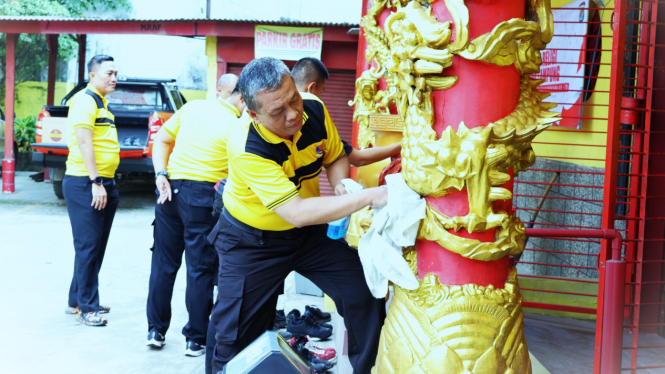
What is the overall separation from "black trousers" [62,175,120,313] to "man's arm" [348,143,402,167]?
2.16 metres

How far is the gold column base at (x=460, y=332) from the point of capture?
160cm

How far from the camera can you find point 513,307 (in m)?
1.68

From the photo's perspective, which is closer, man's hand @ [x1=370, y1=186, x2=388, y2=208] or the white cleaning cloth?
the white cleaning cloth

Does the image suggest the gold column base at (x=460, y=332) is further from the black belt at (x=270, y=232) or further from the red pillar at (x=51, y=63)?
the red pillar at (x=51, y=63)

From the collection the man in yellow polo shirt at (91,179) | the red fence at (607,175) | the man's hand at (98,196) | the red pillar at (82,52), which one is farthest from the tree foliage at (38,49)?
the red fence at (607,175)

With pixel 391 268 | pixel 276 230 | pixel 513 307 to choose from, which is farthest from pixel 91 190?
pixel 513 307

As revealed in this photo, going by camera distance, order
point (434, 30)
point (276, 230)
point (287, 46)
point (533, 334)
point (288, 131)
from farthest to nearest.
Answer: point (287, 46)
point (533, 334)
point (276, 230)
point (288, 131)
point (434, 30)

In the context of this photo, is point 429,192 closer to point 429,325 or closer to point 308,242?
point 429,325

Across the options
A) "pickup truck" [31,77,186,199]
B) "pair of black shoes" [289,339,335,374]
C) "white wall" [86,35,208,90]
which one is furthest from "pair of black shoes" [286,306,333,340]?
"white wall" [86,35,208,90]

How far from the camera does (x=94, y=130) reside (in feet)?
13.7

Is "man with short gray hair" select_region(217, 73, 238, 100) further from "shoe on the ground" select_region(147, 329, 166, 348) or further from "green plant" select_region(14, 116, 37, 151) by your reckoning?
"green plant" select_region(14, 116, 37, 151)

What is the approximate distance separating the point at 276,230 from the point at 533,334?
2287mm

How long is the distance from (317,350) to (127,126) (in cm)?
662

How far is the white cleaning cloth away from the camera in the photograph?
1.65 metres
